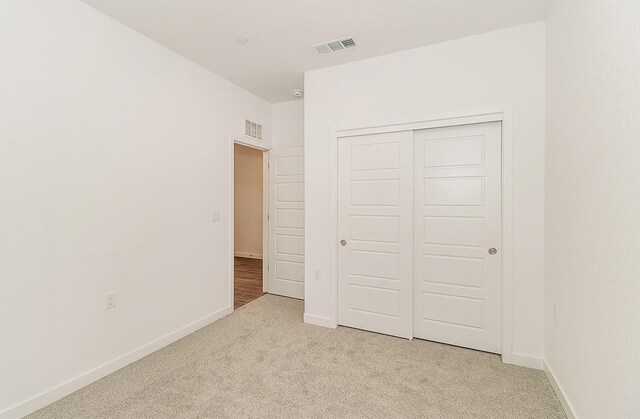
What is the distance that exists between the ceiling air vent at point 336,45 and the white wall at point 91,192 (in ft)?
4.51

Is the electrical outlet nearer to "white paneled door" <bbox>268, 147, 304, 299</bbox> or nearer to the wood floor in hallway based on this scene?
the wood floor in hallway

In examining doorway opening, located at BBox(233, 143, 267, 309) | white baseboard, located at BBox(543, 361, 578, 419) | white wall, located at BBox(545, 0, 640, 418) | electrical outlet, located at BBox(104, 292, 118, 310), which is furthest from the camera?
doorway opening, located at BBox(233, 143, 267, 309)

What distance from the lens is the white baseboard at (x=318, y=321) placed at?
3.15 metres

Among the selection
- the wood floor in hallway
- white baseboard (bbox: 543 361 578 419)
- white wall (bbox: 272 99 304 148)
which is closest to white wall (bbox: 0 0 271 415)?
the wood floor in hallway

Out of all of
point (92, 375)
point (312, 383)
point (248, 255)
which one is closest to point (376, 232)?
point (312, 383)

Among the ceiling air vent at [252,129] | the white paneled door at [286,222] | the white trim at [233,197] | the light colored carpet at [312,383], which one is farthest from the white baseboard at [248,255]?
the light colored carpet at [312,383]

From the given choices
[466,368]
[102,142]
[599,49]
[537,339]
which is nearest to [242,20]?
[102,142]

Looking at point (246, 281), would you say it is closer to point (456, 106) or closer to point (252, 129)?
point (252, 129)

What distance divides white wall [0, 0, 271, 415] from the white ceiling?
11.6 inches

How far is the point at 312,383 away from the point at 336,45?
293 cm

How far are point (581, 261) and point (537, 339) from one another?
1057 millimetres

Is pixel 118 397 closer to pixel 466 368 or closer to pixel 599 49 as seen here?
pixel 466 368

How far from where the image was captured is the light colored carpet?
1.88 metres

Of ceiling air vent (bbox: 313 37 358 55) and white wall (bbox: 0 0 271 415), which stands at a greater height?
ceiling air vent (bbox: 313 37 358 55)
